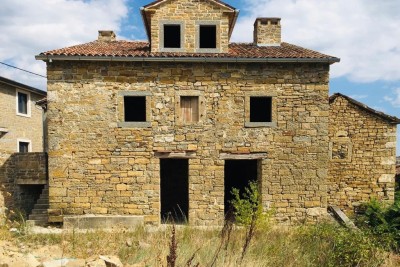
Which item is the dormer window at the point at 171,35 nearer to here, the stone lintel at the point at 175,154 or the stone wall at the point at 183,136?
the stone wall at the point at 183,136

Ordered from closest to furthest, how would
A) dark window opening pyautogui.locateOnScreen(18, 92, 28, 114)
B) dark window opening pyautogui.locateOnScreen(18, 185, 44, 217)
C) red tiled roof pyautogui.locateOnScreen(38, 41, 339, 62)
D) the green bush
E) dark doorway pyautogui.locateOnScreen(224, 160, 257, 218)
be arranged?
the green bush
red tiled roof pyautogui.locateOnScreen(38, 41, 339, 62)
dark window opening pyautogui.locateOnScreen(18, 185, 44, 217)
dark doorway pyautogui.locateOnScreen(224, 160, 257, 218)
dark window opening pyautogui.locateOnScreen(18, 92, 28, 114)

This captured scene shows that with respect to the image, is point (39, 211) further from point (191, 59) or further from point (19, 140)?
point (191, 59)

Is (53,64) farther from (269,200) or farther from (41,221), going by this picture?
(269,200)

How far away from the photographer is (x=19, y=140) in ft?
51.8

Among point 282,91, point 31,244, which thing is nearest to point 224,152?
point 282,91

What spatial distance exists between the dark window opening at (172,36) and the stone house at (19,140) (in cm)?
628

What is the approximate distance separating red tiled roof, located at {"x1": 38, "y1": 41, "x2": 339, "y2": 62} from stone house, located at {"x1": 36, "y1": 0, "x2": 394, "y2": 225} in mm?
64

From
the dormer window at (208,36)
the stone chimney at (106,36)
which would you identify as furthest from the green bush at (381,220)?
the stone chimney at (106,36)

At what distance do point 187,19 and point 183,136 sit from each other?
13.5ft

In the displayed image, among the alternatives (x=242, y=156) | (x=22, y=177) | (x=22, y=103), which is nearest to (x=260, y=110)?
(x=242, y=156)

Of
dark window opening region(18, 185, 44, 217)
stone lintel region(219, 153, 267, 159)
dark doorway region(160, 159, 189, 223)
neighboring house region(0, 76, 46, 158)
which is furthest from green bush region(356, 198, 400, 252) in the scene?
neighboring house region(0, 76, 46, 158)

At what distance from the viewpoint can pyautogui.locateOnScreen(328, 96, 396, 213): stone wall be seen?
11.2 metres

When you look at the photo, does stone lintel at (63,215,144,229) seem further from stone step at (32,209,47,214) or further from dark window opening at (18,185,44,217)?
dark window opening at (18,185,44,217)

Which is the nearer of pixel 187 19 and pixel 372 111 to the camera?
pixel 187 19
